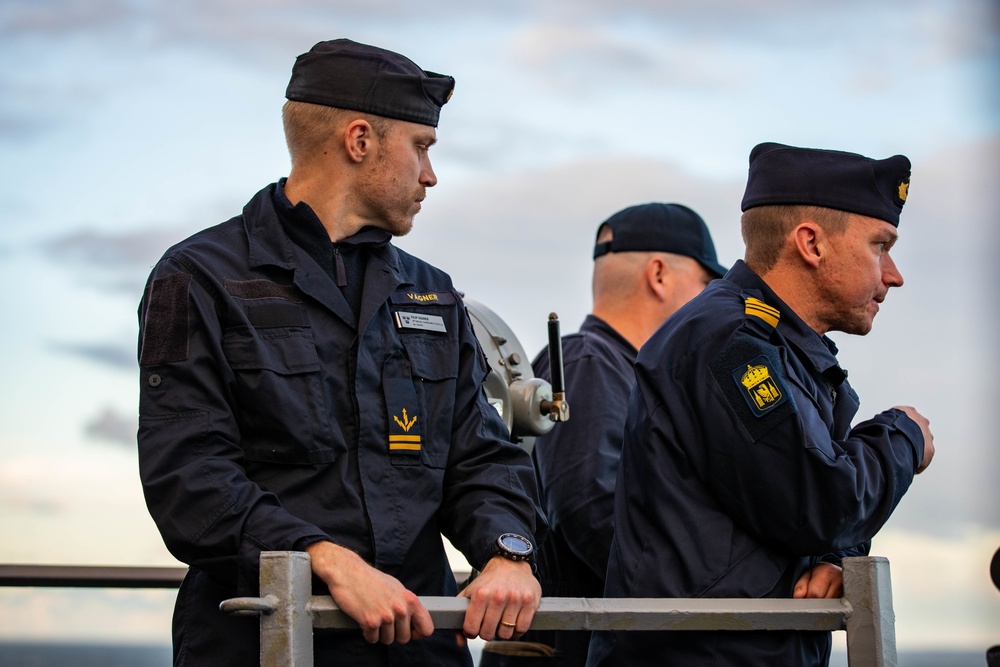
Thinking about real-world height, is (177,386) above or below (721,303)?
below

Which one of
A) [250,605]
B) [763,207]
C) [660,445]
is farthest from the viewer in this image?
[763,207]

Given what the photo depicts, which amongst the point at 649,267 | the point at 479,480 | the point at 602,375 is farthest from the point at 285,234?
the point at 649,267

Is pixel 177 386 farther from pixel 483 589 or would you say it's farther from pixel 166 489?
pixel 483 589

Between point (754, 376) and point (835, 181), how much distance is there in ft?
1.68

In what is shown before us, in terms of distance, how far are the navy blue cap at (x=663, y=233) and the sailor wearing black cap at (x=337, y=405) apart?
1.55m

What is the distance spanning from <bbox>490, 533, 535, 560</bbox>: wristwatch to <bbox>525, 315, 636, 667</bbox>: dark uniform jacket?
1114 mm

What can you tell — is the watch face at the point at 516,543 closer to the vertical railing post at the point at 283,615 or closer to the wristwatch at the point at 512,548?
the wristwatch at the point at 512,548

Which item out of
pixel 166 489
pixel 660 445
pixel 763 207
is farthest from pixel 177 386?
pixel 763 207

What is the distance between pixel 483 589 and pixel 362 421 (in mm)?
398

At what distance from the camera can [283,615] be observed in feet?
6.23

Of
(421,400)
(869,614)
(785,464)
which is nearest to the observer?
(869,614)

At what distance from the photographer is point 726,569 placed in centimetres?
232

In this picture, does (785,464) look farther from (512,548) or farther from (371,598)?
(371,598)

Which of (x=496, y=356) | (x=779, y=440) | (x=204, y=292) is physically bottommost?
(x=779, y=440)
